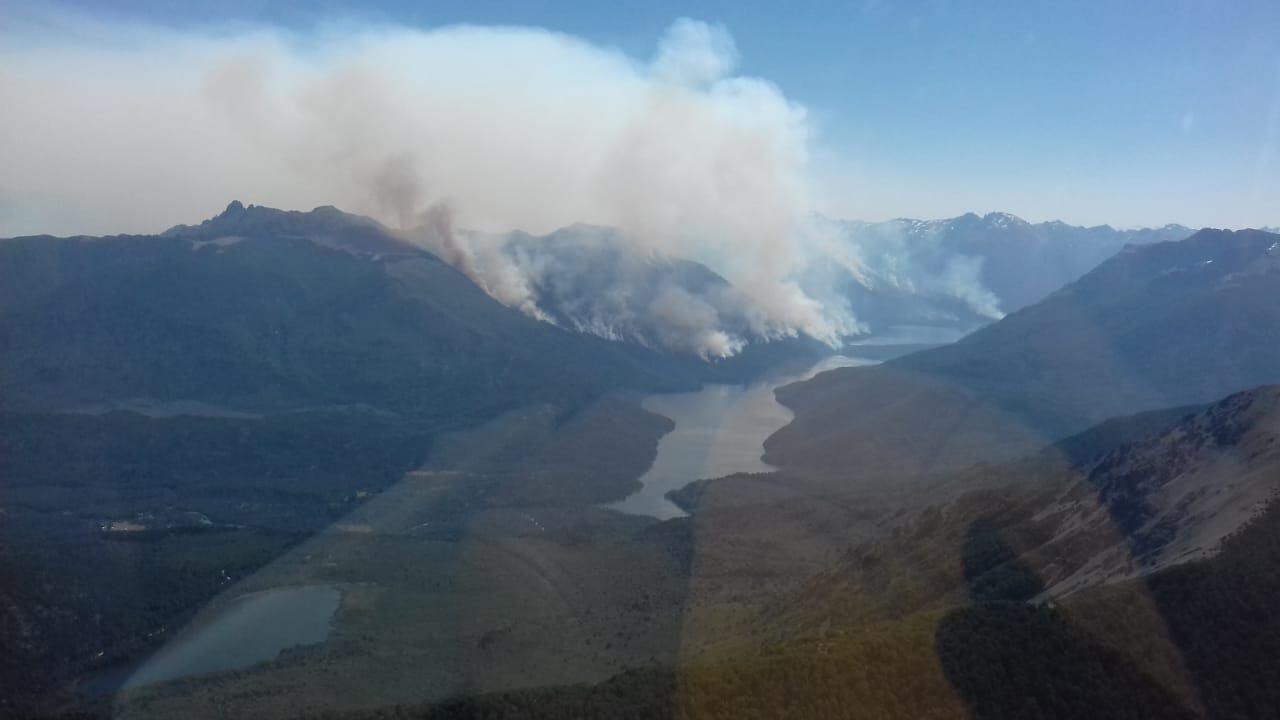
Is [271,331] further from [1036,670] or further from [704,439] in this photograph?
[1036,670]

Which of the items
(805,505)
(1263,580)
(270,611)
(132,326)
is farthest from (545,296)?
(1263,580)

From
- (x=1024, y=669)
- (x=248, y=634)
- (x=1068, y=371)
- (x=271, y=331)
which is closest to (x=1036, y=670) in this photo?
(x=1024, y=669)

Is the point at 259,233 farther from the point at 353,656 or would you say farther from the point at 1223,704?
the point at 1223,704

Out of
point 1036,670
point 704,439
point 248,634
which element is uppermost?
point 704,439

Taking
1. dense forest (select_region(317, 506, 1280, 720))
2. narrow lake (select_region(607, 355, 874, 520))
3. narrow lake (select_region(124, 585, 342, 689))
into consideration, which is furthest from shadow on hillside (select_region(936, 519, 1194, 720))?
narrow lake (select_region(607, 355, 874, 520))

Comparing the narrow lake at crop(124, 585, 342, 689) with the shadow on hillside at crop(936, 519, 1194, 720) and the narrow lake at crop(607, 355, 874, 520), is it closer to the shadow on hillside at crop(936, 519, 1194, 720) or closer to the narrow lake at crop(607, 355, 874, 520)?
the narrow lake at crop(607, 355, 874, 520)

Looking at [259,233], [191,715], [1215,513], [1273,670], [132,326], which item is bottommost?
[191,715]

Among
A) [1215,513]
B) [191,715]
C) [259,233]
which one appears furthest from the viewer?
[259,233]

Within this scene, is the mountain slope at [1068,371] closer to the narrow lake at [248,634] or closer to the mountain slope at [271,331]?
the mountain slope at [271,331]
